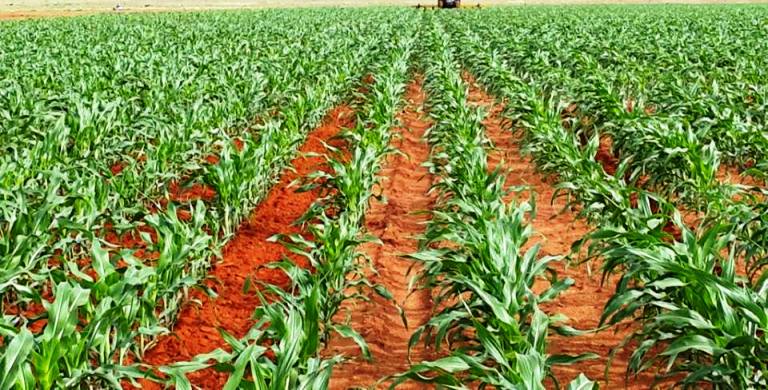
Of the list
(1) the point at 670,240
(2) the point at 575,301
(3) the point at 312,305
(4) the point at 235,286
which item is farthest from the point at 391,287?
(1) the point at 670,240

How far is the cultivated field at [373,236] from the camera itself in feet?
9.36

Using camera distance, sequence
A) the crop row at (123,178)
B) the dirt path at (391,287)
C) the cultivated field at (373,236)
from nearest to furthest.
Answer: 1. the cultivated field at (373,236)
2. the crop row at (123,178)
3. the dirt path at (391,287)

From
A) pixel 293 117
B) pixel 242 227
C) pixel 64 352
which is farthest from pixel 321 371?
pixel 293 117

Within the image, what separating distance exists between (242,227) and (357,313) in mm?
1910

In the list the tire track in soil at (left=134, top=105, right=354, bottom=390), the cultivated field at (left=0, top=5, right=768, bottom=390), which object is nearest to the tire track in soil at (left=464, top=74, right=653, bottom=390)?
the cultivated field at (left=0, top=5, right=768, bottom=390)

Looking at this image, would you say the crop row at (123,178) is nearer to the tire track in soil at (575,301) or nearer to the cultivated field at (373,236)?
the cultivated field at (373,236)

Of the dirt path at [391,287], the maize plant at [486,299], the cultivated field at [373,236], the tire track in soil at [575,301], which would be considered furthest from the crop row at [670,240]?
the dirt path at [391,287]

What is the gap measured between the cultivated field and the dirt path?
0.03 metres

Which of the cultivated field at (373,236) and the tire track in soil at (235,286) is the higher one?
the cultivated field at (373,236)

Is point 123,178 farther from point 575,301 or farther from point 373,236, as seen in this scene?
point 575,301

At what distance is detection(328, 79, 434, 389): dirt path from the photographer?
12.9ft

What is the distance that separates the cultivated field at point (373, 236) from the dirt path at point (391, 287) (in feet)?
0.08

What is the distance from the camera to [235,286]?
4.94 metres

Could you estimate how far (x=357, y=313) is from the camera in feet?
15.1
